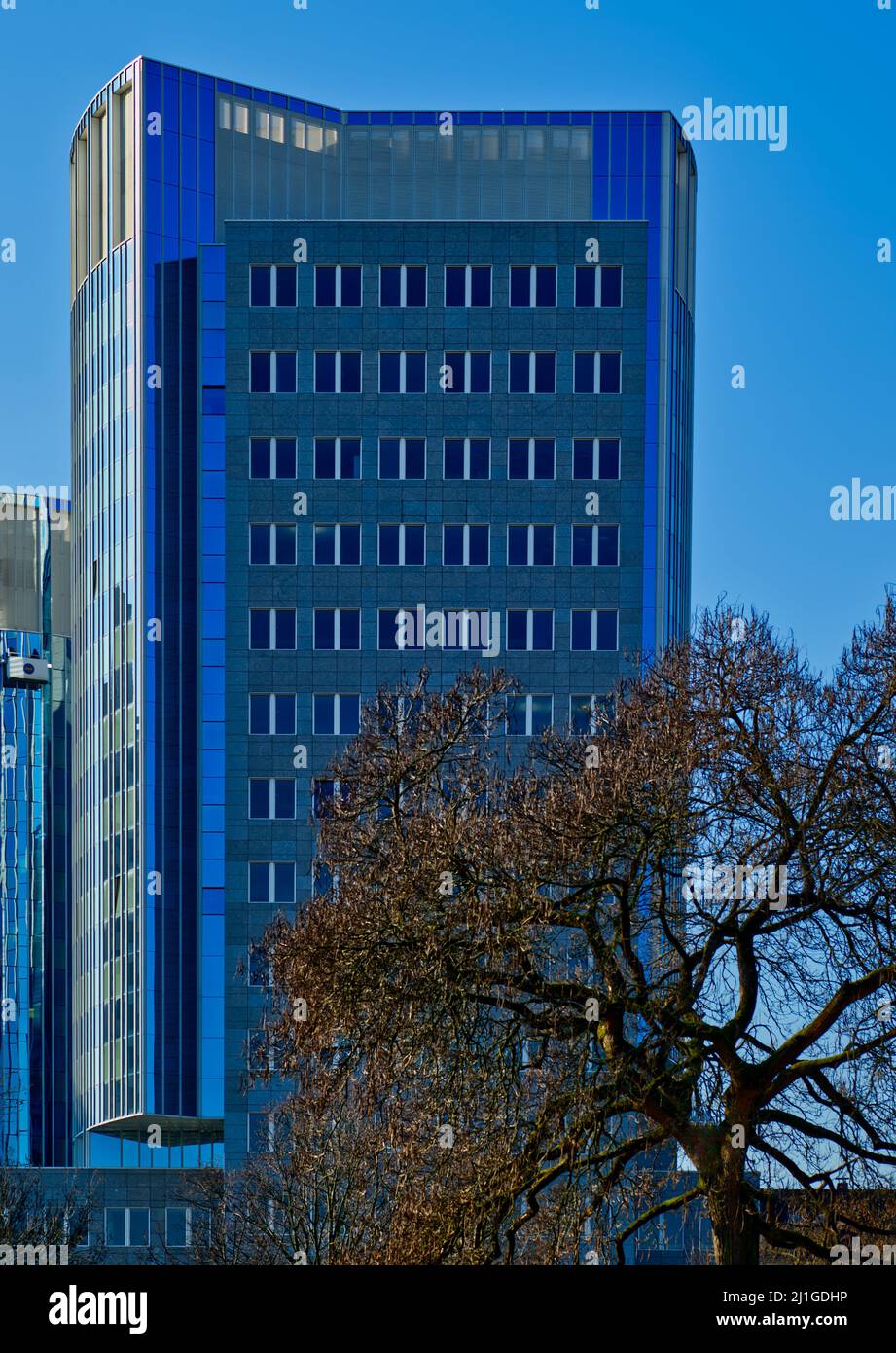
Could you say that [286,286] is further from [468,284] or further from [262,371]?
[468,284]

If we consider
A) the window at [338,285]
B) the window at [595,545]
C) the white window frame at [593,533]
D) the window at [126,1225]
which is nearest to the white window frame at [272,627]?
the white window frame at [593,533]

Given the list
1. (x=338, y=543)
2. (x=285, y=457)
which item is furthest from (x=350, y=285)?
(x=338, y=543)

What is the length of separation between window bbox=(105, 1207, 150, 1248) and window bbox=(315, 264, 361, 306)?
5691cm

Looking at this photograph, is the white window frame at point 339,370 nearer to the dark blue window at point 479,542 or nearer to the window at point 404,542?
the window at point 404,542

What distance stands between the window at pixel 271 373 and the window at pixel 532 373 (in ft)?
44.6

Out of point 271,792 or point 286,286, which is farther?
point 286,286

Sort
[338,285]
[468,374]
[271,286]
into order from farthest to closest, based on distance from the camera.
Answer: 1. [271,286]
2. [338,285]
3. [468,374]

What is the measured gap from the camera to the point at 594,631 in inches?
5551

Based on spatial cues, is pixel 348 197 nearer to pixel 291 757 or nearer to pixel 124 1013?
pixel 291 757

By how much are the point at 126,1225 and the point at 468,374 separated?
5602 cm

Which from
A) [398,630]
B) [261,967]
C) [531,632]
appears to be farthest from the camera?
[398,630]
